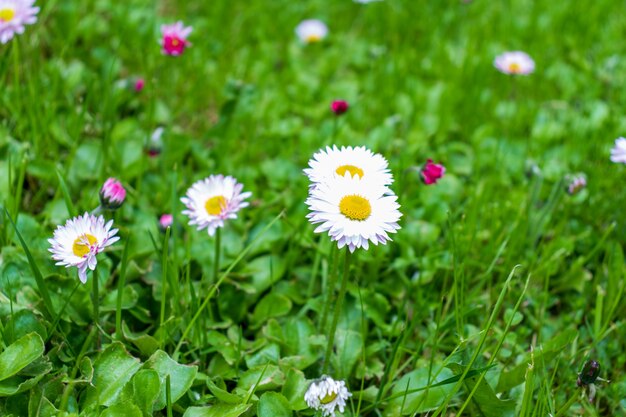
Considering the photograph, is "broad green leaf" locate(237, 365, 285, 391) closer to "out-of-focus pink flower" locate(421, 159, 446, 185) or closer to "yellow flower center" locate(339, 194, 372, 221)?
"yellow flower center" locate(339, 194, 372, 221)

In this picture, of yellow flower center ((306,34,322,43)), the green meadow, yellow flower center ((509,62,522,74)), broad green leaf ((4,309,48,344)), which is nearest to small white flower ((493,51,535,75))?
yellow flower center ((509,62,522,74))

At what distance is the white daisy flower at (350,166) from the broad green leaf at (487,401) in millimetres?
417

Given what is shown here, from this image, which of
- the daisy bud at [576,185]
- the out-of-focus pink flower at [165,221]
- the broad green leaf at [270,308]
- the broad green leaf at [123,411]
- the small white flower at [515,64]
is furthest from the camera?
the small white flower at [515,64]

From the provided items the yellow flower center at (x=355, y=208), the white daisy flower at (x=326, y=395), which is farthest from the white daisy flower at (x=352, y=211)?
the white daisy flower at (x=326, y=395)

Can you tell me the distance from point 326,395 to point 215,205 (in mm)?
528

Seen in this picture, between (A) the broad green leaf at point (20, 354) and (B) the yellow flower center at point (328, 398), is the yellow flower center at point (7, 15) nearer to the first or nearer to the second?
(A) the broad green leaf at point (20, 354)

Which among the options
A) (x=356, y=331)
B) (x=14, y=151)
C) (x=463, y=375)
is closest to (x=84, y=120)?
(x=14, y=151)

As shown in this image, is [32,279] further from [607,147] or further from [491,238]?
A: [607,147]

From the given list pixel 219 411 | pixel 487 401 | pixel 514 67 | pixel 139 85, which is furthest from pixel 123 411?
pixel 514 67

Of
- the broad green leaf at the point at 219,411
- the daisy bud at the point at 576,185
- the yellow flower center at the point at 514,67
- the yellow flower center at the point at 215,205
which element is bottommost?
the broad green leaf at the point at 219,411

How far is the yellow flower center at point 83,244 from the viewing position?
1.42 metres

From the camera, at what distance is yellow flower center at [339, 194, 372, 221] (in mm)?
1412

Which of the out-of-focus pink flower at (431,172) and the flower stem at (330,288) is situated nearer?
the flower stem at (330,288)

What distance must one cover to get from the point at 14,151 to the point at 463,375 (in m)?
1.39
